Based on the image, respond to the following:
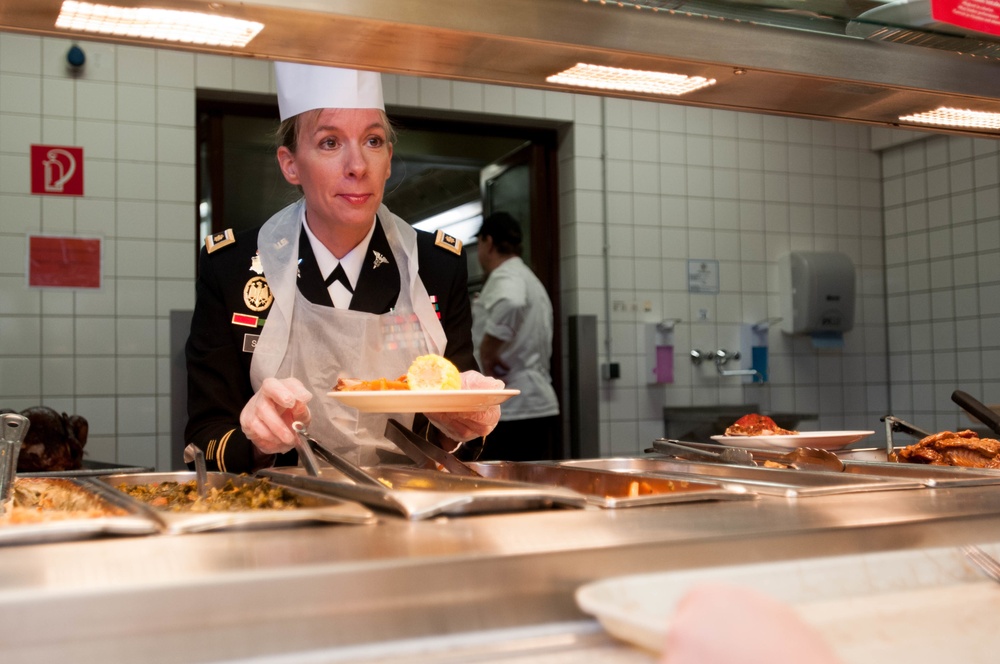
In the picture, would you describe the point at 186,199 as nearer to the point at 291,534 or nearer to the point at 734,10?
the point at 734,10

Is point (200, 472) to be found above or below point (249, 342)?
below

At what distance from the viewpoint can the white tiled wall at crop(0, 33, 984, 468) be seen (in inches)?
154

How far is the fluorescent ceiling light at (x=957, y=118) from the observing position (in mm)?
1895

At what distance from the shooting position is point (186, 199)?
4.10 m

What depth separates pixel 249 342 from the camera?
6.56 feet

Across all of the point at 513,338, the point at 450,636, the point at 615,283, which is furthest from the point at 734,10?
the point at 615,283

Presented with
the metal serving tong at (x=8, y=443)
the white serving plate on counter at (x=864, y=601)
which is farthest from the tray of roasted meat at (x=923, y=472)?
the metal serving tong at (x=8, y=443)

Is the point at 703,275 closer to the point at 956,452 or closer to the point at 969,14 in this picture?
the point at 956,452

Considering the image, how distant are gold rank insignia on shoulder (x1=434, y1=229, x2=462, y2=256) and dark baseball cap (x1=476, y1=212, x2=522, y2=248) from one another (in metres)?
2.25

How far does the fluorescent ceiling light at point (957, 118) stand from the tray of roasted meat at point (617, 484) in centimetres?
96

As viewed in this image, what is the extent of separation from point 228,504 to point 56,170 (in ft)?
10.3

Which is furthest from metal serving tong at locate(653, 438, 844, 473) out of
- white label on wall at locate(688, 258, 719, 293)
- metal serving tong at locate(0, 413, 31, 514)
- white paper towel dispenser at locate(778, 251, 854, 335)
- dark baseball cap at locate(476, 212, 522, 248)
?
white paper towel dispenser at locate(778, 251, 854, 335)

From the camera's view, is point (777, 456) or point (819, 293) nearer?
point (777, 456)

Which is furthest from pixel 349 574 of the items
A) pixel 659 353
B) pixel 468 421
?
pixel 659 353
